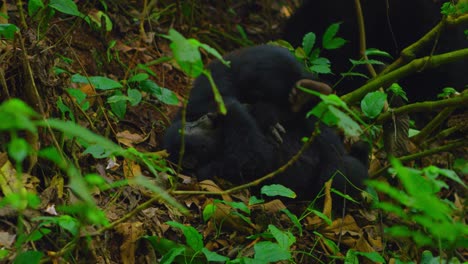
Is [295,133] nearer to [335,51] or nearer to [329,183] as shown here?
[329,183]

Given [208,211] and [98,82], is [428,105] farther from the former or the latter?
[98,82]

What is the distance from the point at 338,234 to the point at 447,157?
1.34 meters

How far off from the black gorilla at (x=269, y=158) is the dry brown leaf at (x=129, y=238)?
0.68m

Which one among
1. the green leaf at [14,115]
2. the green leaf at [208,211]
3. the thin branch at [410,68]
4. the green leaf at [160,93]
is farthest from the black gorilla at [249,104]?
the green leaf at [14,115]

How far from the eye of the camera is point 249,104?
355 cm

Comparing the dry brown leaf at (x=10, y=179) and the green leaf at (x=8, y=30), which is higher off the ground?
the green leaf at (x=8, y=30)

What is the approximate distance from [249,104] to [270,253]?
3.63 ft

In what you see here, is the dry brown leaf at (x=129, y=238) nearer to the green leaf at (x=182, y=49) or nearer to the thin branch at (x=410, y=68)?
the green leaf at (x=182, y=49)

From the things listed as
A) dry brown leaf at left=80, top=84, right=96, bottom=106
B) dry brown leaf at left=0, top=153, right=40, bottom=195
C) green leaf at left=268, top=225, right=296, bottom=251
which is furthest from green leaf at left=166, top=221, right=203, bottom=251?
dry brown leaf at left=80, top=84, right=96, bottom=106

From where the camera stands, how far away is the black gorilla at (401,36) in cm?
506

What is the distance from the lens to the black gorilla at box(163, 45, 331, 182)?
11.1ft

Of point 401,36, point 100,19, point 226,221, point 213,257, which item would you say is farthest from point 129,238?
point 401,36

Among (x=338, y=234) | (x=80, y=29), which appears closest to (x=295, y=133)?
(x=338, y=234)

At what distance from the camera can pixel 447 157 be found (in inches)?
170
